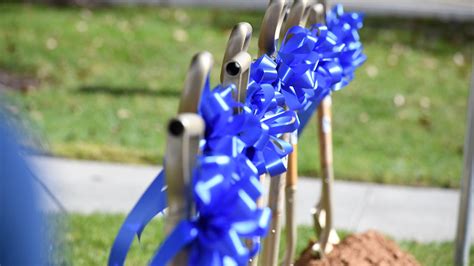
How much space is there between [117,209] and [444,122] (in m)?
3.18

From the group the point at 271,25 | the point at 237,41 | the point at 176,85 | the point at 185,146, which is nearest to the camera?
the point at 185,146

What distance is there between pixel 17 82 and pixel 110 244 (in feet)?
11.8

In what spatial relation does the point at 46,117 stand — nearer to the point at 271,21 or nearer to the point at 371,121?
the point at 371,121

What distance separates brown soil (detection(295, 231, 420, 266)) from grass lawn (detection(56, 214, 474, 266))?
79 centimetres

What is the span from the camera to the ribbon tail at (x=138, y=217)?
1.88 meters

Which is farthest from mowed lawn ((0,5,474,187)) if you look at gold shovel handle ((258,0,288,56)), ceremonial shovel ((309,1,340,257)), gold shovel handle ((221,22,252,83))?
gold shovel handle ((221,22,252,83))

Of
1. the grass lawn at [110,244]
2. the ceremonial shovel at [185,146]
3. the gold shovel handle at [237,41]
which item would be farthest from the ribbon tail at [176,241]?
the grass lawn at [110,244]

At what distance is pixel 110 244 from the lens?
4402 mm

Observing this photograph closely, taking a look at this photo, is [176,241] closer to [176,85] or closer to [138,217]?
[138,217]

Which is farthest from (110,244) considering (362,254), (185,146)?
(185,146)

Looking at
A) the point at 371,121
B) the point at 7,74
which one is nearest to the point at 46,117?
the point at 7,74

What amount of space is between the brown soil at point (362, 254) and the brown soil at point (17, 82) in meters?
4.40

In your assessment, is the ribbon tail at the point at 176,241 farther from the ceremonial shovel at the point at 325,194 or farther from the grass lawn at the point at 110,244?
the grass lawn at the point at 110,244

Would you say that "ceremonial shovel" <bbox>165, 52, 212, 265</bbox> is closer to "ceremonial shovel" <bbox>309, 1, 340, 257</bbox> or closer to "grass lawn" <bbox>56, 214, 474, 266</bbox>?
"ceremonial shovel" <bbox>309, 1, 340, 257</bbox>
